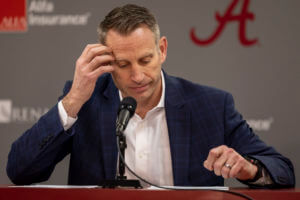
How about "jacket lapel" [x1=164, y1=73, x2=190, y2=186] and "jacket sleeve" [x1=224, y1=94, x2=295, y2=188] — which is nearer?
"jacket sleeve" [x1=224, y1=94, x2=295, y2=188]

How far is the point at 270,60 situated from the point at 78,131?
143 cm

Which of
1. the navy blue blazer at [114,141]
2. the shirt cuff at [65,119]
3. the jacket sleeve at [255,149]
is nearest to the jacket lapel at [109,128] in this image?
the navy blue blazer at [114,141]

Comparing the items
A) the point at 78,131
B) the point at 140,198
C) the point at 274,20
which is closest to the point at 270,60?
the point at 274,20

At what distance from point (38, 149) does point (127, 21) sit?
679mm

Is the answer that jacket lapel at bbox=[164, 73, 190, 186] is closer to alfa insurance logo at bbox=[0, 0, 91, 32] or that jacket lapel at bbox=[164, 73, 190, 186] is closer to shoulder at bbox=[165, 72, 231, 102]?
shoulder at bbox=[165, 72, 231, 102]

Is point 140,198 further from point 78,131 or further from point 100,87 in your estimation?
point 100,87

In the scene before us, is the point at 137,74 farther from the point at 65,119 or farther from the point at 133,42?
the point at 65,119

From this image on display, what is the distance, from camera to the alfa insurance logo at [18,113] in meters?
3.15

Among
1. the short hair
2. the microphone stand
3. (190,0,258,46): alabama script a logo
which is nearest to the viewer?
the microphone stand

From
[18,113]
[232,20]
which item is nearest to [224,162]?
[232,20]

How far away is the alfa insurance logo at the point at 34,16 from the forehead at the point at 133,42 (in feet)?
3.93

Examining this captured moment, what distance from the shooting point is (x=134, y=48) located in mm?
1967

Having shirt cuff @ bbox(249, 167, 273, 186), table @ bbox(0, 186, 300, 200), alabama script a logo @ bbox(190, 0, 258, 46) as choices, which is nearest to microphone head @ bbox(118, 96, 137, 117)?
table @ bbox(0, 186, 300, 200)

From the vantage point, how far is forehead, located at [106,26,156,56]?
1.97 meters
